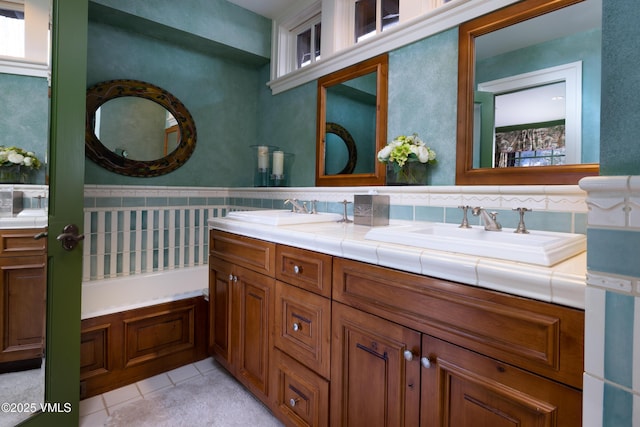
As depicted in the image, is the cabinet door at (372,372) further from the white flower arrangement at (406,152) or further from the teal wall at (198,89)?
the teal wall at (198,89)

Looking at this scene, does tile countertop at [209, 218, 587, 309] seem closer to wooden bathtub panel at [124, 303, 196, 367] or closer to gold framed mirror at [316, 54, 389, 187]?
gold framed mirror at [316, 54, 389, 187]

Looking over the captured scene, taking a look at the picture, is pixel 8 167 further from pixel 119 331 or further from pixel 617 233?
pixel 617 233

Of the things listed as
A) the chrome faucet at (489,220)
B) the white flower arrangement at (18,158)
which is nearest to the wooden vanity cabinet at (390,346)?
the chrome faucet at (489,220)

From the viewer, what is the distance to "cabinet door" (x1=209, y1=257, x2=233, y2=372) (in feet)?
5.99

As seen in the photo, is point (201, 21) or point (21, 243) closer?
point (21, 243)

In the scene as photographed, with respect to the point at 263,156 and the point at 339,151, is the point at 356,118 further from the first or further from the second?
the point at 263,156

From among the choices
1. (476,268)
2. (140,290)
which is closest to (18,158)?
(140,290)

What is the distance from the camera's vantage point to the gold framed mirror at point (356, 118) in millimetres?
1889

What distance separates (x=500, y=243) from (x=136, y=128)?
101 inches

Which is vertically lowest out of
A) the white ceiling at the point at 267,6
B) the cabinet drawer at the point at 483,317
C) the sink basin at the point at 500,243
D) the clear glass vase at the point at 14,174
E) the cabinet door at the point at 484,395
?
the cabinet door at the point at 484,395

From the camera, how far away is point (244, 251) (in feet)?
5.52

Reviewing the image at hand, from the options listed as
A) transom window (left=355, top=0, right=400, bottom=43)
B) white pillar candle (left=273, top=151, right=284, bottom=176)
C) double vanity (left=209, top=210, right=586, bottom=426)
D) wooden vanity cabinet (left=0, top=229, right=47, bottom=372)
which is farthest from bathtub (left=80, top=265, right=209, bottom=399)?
transom window (left=355, top=0, right=400, bottom=43)

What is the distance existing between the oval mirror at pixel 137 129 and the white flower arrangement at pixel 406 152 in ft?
5.79

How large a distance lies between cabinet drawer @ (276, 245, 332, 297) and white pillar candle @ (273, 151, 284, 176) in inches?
48.6
